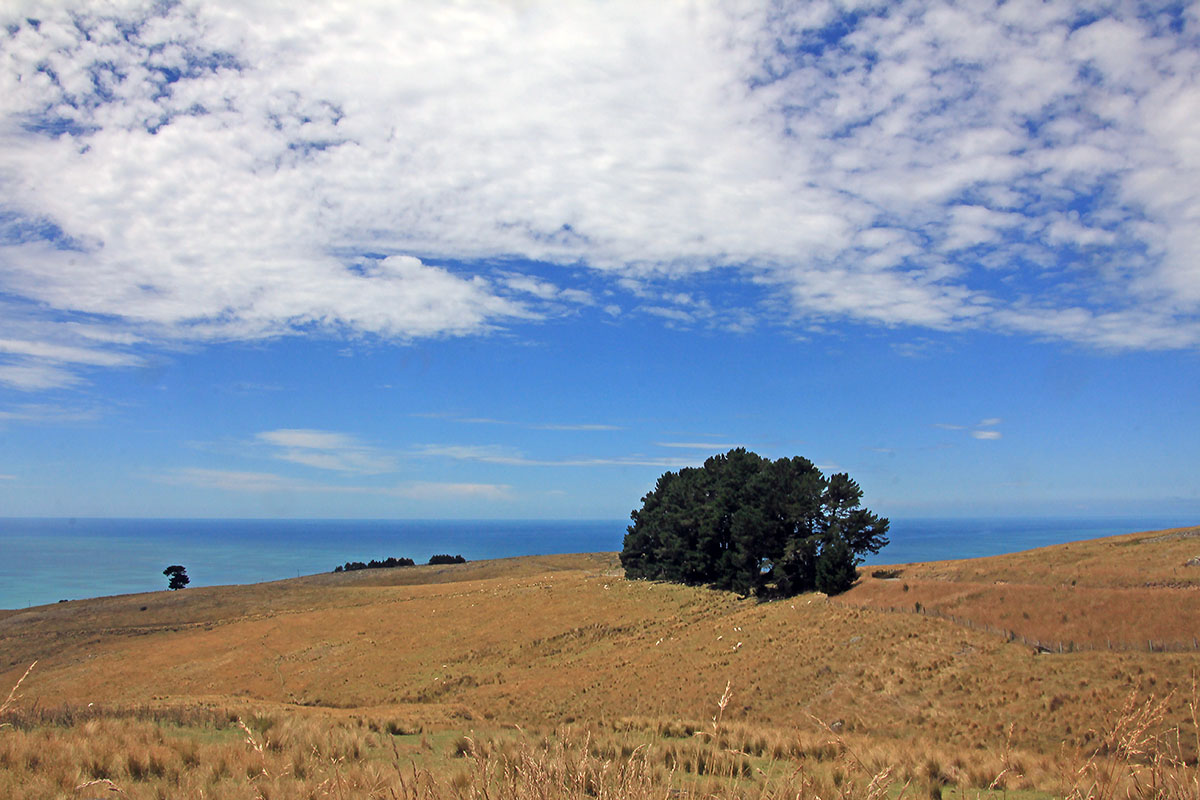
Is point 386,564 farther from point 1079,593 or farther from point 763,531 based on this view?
Answer: point 1079,593

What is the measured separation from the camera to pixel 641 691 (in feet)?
94.0

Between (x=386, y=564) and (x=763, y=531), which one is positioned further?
(x=386, y=564)

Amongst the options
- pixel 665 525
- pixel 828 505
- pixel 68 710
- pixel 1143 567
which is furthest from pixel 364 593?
pixel 1143 567

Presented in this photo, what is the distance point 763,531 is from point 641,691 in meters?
23.4

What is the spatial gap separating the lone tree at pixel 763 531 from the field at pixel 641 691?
2.66 m

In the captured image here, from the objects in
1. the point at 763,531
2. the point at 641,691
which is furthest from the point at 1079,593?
the point at 763,531

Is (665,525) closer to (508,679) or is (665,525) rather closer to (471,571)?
(508,679)

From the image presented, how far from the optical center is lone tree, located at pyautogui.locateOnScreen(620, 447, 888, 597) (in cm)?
4656

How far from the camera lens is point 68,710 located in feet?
43.7

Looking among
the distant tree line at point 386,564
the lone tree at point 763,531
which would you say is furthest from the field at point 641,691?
the distant tree line at point 386,564

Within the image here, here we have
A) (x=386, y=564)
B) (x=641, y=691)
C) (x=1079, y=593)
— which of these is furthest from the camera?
(x=386, y=564)

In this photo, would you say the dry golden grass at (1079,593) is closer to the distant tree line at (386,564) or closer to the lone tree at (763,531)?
the lone tree at (763,531)

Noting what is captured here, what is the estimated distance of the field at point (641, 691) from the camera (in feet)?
24.3

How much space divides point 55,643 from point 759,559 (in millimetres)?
56818
